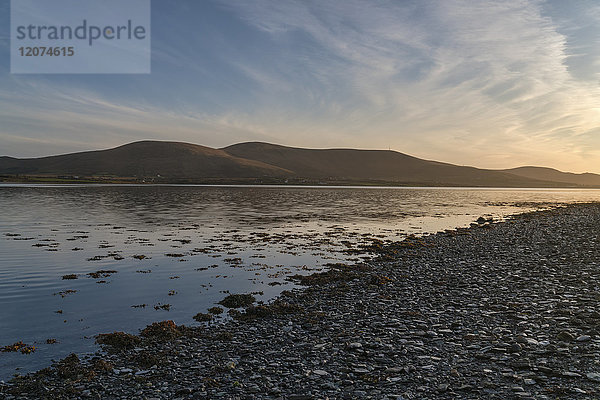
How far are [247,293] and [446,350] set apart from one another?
10.7 metres

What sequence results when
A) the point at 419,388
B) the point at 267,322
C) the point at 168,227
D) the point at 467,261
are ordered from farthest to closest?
the point at 168,227
the point at 467,261
the point at 267,322
the point at 419,388

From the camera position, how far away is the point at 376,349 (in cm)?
1143

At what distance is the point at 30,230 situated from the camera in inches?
1576

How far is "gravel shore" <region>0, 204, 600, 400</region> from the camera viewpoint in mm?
9203

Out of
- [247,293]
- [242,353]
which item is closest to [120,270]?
[247,293]

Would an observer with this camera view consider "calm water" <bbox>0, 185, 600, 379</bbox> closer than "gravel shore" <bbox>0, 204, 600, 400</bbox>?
No

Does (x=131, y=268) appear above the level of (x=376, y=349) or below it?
below

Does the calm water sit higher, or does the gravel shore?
the gravel shore

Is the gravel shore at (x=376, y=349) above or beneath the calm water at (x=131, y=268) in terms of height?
above

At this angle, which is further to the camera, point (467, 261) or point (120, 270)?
point (467, 261)

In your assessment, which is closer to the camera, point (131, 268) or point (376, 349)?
point (376, 349)

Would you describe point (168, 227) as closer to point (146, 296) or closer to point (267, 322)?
point (146, 296)

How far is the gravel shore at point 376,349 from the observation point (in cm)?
920

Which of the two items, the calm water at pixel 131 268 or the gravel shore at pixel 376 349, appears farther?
the calm water at pixel 131 268
